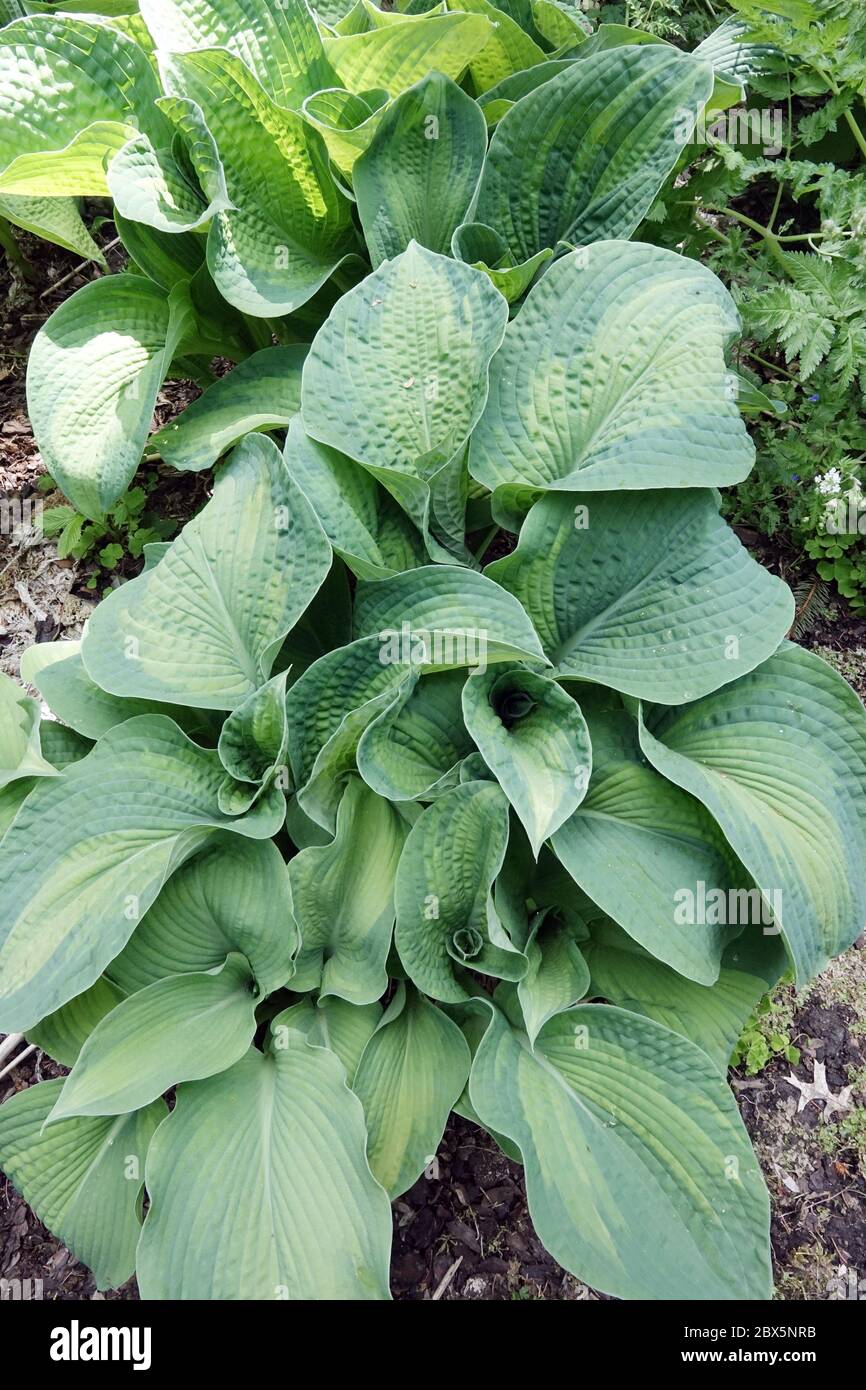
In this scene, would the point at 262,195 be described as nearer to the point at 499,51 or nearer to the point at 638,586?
the point at 499,51

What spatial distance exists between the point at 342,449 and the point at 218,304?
669 millimetres

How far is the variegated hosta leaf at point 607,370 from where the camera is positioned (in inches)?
61.6

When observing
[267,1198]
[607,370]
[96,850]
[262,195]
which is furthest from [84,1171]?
[262,195]

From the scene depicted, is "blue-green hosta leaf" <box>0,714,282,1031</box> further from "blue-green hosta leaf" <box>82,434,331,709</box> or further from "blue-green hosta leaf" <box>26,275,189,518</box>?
"blue-green hosta leaf" <box>26,275,189,518</box>

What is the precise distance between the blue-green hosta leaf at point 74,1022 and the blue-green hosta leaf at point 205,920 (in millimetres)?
56

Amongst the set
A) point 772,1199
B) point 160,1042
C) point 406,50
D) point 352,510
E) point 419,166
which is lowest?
point 772,1199

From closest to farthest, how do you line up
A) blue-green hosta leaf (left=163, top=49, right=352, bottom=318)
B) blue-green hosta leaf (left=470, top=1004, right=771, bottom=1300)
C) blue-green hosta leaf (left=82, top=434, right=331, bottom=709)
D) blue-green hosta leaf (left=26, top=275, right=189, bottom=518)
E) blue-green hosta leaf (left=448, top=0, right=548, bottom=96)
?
blue-green hosta leaf (left=470, top=1004, right=771, bottom=1300)
blue-green hosta leaf (left=82, top=434, right=331, bottom=709)
blue-green hosta leaf (left=163, top=49, right=352, bottom=318)
blue-green hosta leaf (left=26, top=275, right=189, bottom=518)
blue-green hosta leaf (left=448, top=0, right=548, bottom=96)

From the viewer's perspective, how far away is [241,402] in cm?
186

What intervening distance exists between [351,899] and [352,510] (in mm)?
652

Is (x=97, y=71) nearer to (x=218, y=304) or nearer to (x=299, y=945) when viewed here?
(x=218, y=304)

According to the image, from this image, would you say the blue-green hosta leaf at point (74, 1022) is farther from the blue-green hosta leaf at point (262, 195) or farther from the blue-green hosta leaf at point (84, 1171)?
the blue-green hosta leaf at point (262, 195)

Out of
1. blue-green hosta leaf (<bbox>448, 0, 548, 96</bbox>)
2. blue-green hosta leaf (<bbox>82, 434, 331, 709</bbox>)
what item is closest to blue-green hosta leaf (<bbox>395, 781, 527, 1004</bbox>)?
blue-green hosta leaf (<bbox>82, 434, 331, 709</bbox>)

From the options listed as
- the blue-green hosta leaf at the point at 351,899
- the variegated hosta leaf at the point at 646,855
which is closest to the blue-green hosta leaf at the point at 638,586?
the variegated hosta leaf at the point at 646,855

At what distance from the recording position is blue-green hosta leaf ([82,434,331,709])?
1538 millimetres
